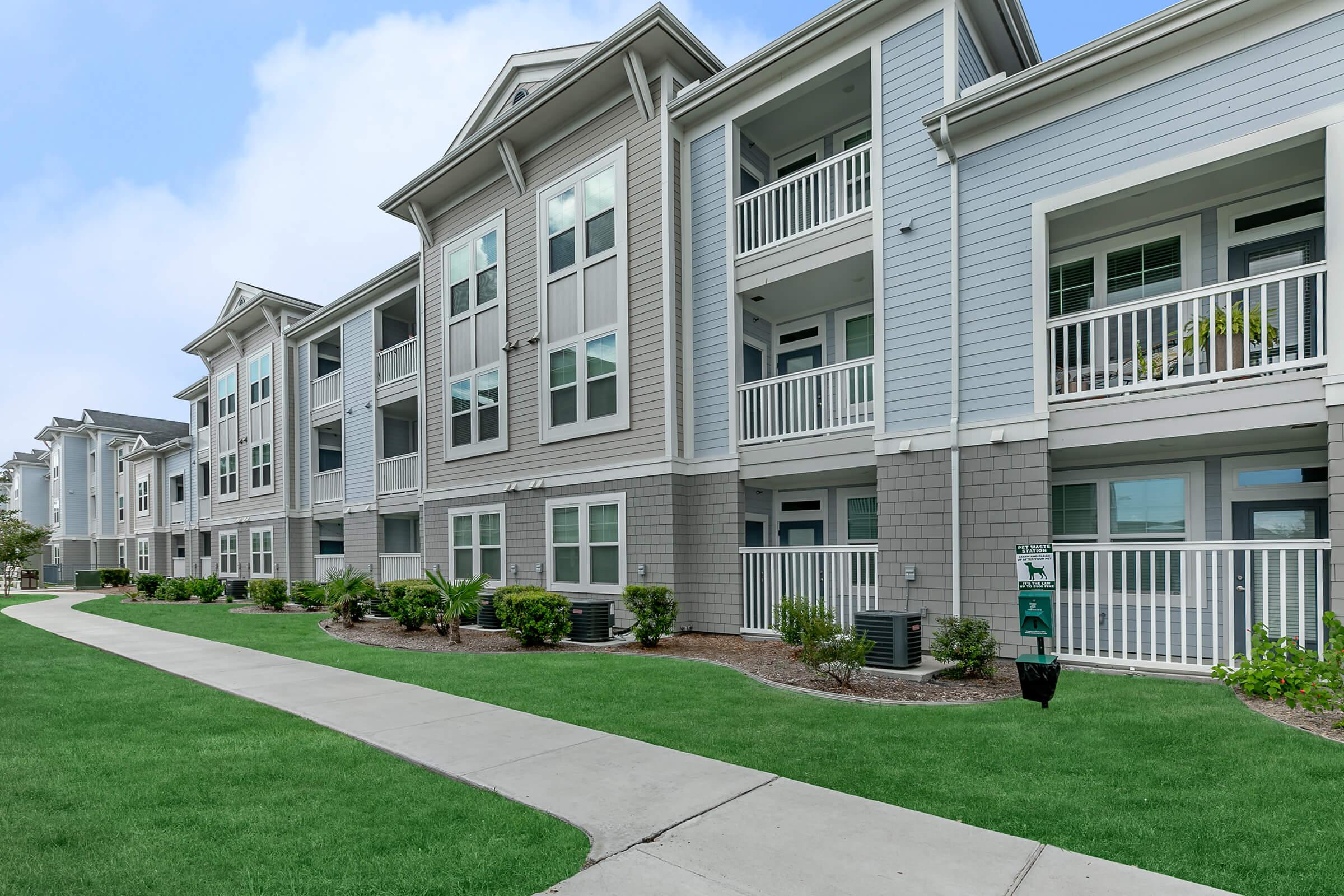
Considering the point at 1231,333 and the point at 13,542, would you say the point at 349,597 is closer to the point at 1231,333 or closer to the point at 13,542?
the point at 1231,333

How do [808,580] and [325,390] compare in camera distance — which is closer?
[808,580]

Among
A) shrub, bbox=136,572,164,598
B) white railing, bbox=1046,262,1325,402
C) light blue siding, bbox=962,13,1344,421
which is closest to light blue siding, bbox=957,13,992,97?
light blue siding, bbox=962,13,1344,421

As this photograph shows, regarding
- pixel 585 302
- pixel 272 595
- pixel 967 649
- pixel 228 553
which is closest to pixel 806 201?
pixel 585 302

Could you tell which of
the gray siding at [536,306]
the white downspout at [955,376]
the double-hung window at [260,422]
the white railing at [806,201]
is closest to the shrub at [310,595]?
the gray siding at [536,306]

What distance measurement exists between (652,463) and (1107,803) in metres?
9.60

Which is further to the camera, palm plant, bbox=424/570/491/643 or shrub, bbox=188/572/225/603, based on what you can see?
shrub, bbox=188/572/225/603

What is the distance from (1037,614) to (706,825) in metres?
4.15

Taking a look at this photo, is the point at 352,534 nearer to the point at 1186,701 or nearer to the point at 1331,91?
the point at 1186,701

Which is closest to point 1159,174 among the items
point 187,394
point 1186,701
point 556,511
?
point 1186,701

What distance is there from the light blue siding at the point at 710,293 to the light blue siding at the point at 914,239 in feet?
10.2

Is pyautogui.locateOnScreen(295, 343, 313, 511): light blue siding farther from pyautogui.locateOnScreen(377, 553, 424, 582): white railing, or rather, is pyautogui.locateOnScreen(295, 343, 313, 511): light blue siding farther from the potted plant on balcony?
the potted plant on balcony

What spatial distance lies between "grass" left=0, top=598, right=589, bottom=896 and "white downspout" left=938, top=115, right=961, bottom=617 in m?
7.50

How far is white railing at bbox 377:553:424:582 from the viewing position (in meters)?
20.3

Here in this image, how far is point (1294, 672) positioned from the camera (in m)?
6.66
